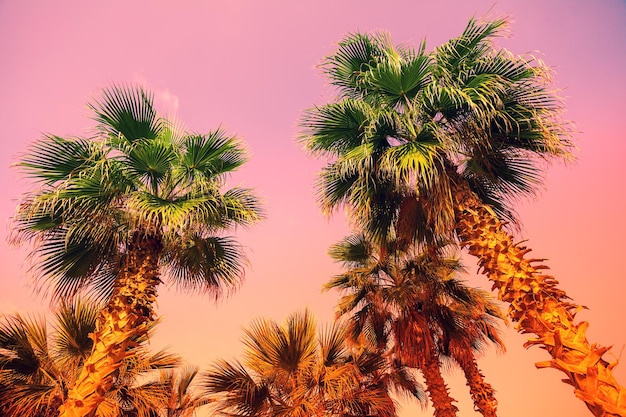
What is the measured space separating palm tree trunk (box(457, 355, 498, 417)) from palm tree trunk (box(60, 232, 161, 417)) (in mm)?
9018

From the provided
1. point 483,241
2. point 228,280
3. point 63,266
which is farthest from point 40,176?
point 483,241

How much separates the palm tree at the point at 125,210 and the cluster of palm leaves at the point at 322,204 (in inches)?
0.9

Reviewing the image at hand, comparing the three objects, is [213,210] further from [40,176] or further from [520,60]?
[520,60]

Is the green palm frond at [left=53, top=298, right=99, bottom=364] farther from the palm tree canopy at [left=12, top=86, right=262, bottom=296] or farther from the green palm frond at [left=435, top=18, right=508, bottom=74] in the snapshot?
the green palm frond at [left=435, top=18, right=508, bottom=74]

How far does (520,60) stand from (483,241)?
Result: 9.91 ft

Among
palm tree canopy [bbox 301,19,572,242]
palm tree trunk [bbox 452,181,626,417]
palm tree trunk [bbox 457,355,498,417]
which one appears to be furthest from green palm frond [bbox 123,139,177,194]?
palm tree trunk [bbox 457,355,498,417]

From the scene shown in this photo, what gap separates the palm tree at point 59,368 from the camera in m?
5.98

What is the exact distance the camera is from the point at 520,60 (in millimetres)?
5824

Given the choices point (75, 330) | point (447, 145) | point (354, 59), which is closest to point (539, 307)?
point (447, 145)

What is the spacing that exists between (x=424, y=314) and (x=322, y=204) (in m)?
5.07

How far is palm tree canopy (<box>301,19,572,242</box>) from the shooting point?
5.79m

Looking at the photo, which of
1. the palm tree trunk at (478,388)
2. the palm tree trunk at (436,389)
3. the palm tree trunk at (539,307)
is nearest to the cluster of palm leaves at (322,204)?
the palm tree trunk at (539,307)

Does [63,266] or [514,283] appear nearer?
[514,283]

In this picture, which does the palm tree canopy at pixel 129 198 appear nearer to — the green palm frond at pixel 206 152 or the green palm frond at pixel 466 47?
the green palm frond at pixel 206 152
